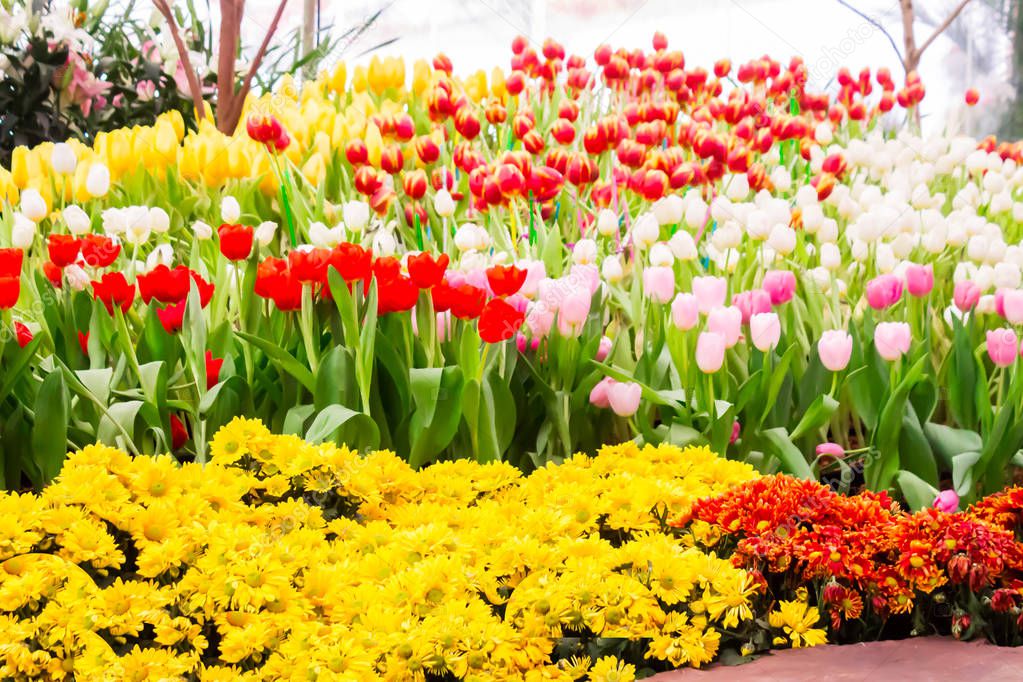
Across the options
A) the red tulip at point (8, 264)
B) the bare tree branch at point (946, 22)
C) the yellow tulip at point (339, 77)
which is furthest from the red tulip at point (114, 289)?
the yellow tulip at point (339, 77)

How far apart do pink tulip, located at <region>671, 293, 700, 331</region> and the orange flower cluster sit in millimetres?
634

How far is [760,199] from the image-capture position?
135 inches

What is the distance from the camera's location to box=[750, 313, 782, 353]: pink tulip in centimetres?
249

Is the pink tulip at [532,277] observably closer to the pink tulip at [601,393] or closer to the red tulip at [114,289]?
the pink tulip at [601,393]

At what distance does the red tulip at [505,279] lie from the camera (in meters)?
2.34

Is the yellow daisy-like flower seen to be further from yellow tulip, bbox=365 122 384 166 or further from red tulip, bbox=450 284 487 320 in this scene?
yellow tulip, bbox=365 122 384 166

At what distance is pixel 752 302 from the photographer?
8.70ft

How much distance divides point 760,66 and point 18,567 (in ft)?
14.3

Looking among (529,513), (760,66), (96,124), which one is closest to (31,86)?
(96,124)

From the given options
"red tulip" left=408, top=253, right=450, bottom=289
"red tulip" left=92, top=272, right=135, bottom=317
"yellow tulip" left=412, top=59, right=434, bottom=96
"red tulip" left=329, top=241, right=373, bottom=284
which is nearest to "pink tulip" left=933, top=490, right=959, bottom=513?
"red tulip" left=408, top=253, right=450, bottom=289

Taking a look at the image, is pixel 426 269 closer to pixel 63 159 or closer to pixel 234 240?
pixel 234 240

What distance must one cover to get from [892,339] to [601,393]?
615mm

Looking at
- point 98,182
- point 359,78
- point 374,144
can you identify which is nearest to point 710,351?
point 98,182

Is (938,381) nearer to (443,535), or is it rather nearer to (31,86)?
(443,535)
